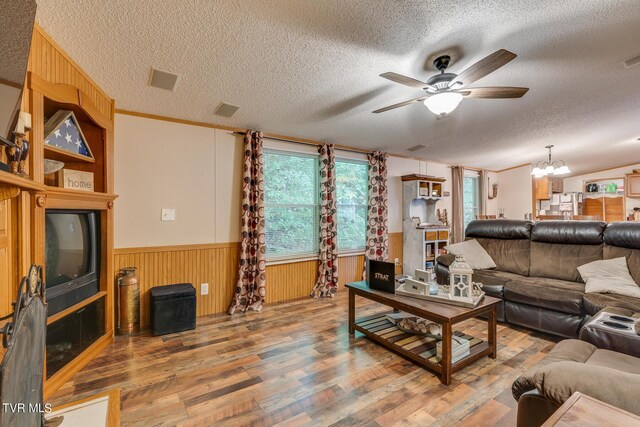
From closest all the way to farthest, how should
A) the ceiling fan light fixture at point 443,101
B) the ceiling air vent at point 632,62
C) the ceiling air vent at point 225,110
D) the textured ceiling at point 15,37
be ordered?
the textured ceiling at point 15,37
the ceiling fan light fixture at point 443,101
the ceiling air vent at point 632,62
the ceiling air vent at point 225,110

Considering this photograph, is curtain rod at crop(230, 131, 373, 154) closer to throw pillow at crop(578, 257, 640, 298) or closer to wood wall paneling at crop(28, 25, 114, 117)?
wood wall paneling at crop(28, 25, 114, 117)

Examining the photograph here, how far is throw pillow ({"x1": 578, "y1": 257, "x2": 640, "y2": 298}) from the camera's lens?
247 centimetres

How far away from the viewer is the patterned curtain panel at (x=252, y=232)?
3.50 m

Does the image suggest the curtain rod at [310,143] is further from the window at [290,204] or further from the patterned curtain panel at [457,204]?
the patterned curtain panel at [457,204]

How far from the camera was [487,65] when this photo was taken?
1.84 m

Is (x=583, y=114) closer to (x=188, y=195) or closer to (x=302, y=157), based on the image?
(x=302, y=157)

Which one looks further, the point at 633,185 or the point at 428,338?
the point at 633,185

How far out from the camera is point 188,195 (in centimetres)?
329

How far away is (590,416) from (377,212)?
4030 mm

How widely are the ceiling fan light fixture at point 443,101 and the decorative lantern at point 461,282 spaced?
1258 mm

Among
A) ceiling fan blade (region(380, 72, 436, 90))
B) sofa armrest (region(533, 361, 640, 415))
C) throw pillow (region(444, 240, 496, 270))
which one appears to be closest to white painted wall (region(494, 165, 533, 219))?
throw pillow (region(444, 240, 496, 270))

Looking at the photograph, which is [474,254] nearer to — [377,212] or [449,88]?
[377,212]

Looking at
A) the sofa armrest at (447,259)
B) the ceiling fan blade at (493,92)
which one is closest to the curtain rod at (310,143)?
the sofa armrest at (447,259)

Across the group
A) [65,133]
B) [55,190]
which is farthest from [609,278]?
[65,133]
